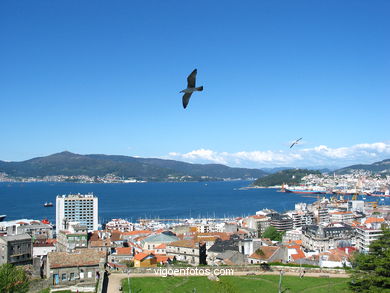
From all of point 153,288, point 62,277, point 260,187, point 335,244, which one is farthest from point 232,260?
point 260,187

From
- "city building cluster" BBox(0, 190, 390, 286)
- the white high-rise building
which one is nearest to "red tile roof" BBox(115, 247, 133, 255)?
"city building cluster" BBox(0, 190, 390, 286)

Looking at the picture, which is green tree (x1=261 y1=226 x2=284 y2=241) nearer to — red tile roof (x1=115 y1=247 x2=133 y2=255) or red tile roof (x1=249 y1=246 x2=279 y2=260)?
red tile roof (x1=249 y1=246 x2=279 y2=260)

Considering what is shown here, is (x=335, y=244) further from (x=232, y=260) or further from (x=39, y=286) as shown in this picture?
(x=39, y=286)

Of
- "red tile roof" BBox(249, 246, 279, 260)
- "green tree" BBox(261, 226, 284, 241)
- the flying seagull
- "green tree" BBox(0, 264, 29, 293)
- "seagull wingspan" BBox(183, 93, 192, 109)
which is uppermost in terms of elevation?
the flying seagull

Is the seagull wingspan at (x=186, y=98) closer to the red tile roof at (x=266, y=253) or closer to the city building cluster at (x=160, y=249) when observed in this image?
the city building cluster at (x=160, y=249)

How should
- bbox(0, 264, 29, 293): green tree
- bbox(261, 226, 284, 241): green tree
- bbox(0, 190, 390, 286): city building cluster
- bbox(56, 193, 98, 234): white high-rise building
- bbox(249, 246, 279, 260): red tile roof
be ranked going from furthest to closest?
1. bbox(56, 193, 98, 234): white high-rise building
2. bbox(261, 226, 284, 241): green tree
3. bbox(249, 246, 279, 260): red tile roof
4. bbox(0, 190, 390, 286): city building cluster
5. bbox(0, 264, 29, 293): green tree

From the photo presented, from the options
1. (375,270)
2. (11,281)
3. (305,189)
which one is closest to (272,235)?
(375,270)

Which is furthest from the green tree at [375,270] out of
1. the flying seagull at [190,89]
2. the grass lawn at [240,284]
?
the flying seagull at [190,89]

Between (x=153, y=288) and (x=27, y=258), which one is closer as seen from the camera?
(x=153, y=288)
